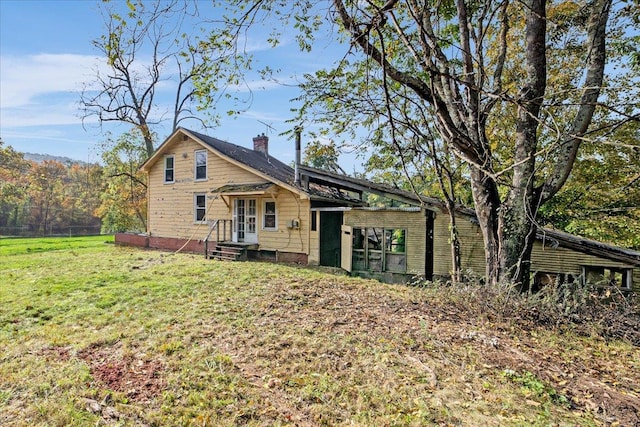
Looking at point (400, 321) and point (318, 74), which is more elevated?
point (318, 74)

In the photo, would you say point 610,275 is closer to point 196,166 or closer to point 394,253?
point 394,253

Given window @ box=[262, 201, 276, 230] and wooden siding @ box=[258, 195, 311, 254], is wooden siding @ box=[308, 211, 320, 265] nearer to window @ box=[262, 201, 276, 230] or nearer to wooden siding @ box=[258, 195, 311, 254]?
wooden siding @ box=[258, 195, 311, 254]

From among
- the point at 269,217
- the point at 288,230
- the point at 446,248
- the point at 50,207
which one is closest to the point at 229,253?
the point at 269,217

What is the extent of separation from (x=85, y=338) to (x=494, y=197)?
7.26 metres

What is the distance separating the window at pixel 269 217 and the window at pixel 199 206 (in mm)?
3418

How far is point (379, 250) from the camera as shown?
33.1ft

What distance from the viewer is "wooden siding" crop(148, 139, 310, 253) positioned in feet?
39.9

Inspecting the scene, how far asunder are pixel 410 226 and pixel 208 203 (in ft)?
30.6

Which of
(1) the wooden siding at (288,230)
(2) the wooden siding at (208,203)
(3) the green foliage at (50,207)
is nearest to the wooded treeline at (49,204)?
(3) the green foliage at (50,207)

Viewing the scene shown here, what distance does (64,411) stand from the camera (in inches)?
114

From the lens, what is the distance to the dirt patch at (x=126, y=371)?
3279mm

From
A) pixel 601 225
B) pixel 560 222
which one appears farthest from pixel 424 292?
pixel 560 222

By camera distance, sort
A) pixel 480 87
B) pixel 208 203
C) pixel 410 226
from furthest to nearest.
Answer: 1. pixel 208 203
2. pixel 410 226
3. pixel 480 87

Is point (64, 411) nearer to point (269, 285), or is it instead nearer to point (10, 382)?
point (10, 382)
